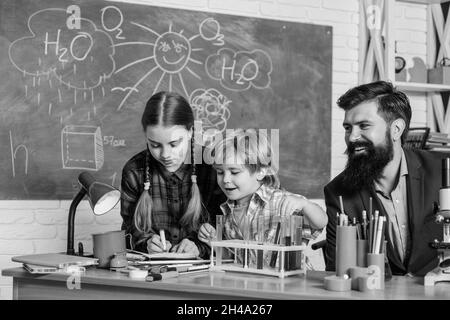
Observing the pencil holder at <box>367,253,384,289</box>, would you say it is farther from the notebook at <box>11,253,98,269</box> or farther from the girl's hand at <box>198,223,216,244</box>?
the notebook at <box>11,253,98,269</box>

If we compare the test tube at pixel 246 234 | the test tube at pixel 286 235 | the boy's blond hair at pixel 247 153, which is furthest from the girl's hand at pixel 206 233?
the test tube at pixel 286 235

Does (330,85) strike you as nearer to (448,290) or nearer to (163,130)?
(163,130)

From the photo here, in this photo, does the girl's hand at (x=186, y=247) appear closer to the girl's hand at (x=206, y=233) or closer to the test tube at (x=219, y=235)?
the girl's hand at (x=206, y=233)

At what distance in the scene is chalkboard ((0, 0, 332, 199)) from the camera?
3.27 meters

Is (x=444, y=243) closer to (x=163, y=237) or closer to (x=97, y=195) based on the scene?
(x=163, y=237)

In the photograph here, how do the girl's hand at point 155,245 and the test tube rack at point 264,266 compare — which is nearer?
the test tube rack at point 264,266

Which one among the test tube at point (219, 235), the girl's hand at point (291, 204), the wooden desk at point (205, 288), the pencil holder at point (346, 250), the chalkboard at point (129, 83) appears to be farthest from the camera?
the chalkboard at point (129, 83)

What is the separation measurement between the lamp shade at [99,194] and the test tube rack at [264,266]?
39 centimetres

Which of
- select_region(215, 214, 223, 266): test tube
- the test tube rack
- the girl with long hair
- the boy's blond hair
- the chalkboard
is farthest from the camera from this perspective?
the chalkboard

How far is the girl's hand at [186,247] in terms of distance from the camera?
226cm

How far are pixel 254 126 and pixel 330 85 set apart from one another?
587 mm

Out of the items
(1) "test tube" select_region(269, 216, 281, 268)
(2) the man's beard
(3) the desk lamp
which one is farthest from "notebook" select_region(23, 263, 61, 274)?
(2) the man's beard

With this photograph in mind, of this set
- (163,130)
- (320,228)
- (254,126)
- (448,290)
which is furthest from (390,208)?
(254,126)

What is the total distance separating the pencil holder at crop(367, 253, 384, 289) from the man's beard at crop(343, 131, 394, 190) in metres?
0.64
